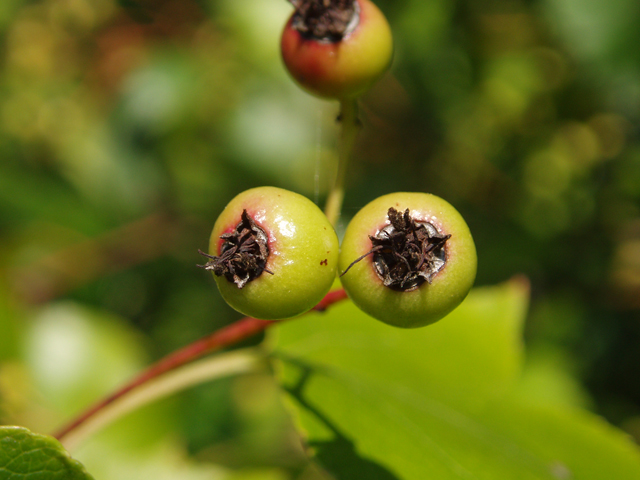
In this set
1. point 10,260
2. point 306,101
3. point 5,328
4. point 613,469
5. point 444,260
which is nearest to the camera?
point 444,260

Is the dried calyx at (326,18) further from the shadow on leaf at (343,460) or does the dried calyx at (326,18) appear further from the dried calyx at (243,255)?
the shadow on leaf at (343,460)

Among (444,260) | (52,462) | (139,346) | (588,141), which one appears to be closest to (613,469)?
(444,260)

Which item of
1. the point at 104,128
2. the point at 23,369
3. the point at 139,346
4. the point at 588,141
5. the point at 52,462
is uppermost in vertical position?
the point at 588,141

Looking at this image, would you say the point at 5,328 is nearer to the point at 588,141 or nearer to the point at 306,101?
the point at 306,101

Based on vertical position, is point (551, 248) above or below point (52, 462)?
above

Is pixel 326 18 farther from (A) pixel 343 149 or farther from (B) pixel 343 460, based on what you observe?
(B) pixel 343 460

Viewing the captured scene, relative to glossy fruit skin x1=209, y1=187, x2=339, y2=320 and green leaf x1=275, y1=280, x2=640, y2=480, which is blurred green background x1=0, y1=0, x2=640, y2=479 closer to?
green leaf x1=275, y1=280, x2=640, y2=480
